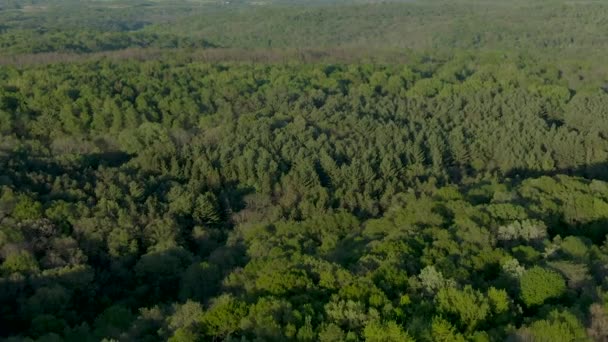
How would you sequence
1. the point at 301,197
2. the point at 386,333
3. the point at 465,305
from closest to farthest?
the point at 386,333
the point at 465,305
the point at 301,197

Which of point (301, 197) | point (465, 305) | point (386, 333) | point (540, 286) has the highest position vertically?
point (386, 333)

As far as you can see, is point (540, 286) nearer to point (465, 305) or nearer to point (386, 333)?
point (465, 305)

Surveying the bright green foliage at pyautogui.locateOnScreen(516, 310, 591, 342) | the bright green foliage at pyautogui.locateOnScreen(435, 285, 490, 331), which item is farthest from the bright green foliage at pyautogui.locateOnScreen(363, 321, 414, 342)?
the bright green foliage at pyautogui.locateOnScreen(516, 310, 591, 342)

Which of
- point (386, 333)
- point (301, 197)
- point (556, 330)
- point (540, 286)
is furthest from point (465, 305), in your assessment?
point (301, 197)

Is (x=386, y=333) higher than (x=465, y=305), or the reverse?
(x=386, y=333)

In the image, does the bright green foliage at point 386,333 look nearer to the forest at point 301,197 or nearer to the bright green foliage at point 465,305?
the forest at point 301,197

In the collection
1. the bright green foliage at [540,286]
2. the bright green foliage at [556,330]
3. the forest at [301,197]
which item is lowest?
the forest at [301,197]

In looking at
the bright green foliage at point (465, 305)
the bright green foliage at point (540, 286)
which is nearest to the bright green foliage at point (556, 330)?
the bright green foliage at point (465, 305)
